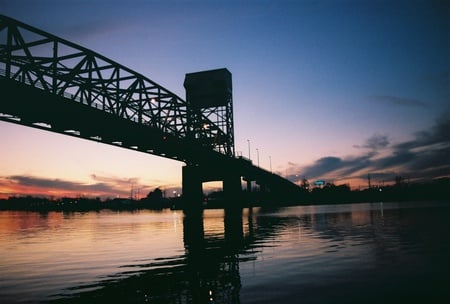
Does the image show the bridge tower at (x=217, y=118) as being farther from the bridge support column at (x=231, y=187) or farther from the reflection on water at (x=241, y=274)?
the reflection on water at (x=241, y=274)

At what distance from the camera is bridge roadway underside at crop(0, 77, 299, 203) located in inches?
1519

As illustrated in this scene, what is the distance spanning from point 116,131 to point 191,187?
116 ft

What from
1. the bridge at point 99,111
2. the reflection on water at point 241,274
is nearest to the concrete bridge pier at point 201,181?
the bridge at point 99,111

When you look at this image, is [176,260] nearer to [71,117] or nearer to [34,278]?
[34,278]

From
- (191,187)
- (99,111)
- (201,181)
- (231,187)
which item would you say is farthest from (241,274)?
(231,187)

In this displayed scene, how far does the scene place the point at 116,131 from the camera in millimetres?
53156

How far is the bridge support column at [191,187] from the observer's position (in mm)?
85500

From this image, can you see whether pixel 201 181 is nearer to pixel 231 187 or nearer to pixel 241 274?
pixel 231 187

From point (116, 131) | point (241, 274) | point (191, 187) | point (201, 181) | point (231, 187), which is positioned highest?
point (116, 131)

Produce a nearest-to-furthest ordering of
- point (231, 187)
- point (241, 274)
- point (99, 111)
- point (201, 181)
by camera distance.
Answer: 1. point (241, 274)
2. point (99, 111)
3. point (201, 181)
4. point (231, 187)

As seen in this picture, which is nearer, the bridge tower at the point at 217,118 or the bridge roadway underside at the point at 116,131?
the bridge roadway underside at the point at 116,131

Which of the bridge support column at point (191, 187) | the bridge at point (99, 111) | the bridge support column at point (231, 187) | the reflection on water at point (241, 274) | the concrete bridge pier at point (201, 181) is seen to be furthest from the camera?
the bridge support column at point (231, 187)

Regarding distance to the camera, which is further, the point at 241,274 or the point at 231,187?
the point at 231,187

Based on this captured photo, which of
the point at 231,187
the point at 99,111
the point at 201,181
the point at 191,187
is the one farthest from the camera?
the point at 231,187
